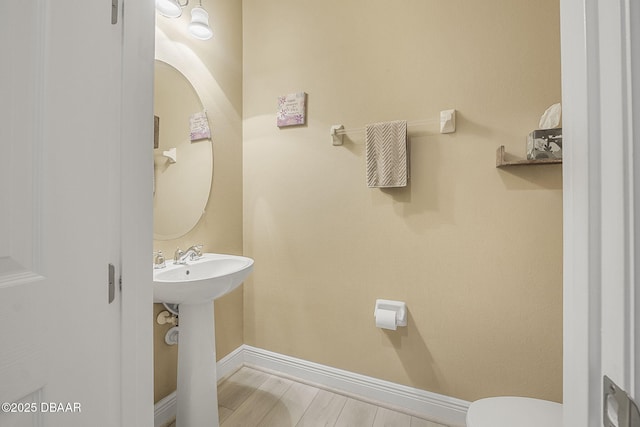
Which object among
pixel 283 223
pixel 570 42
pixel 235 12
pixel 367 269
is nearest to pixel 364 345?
pixel 367 269

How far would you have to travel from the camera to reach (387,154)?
60.7 inches


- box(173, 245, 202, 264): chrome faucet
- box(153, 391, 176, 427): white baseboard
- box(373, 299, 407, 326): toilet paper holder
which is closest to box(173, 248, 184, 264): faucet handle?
box(173, 245, 202, 264): chrome faucet

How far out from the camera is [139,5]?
0.71 metres

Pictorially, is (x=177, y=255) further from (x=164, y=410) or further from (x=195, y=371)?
(x=164, y=410)

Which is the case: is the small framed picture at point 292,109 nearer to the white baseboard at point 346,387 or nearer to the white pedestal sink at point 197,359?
the white pedestal sink at point 197,359

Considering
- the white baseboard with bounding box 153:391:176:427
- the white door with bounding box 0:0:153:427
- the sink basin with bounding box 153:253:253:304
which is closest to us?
the white door with bounding box 0:0:153:427

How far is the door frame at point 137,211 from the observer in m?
0.68

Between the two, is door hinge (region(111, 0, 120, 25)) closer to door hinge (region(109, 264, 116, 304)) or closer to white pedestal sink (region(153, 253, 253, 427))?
door hinge (region(109, 264, 116, 304))

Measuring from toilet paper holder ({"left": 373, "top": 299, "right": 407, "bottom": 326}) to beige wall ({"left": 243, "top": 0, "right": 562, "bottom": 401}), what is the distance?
0.06 meters

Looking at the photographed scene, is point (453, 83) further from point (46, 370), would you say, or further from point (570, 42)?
point (46, 370)

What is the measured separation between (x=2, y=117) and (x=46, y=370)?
18.3 inches

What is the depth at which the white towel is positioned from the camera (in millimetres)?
1515

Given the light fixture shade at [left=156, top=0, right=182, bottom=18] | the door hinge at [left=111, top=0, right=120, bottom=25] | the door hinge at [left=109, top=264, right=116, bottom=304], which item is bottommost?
the door hinge at [left=109, top=264, right=116, bottom=304]

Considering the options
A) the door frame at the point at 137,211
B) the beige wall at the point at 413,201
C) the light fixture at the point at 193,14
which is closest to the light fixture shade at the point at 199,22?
the light fixture at the point at 193,14
